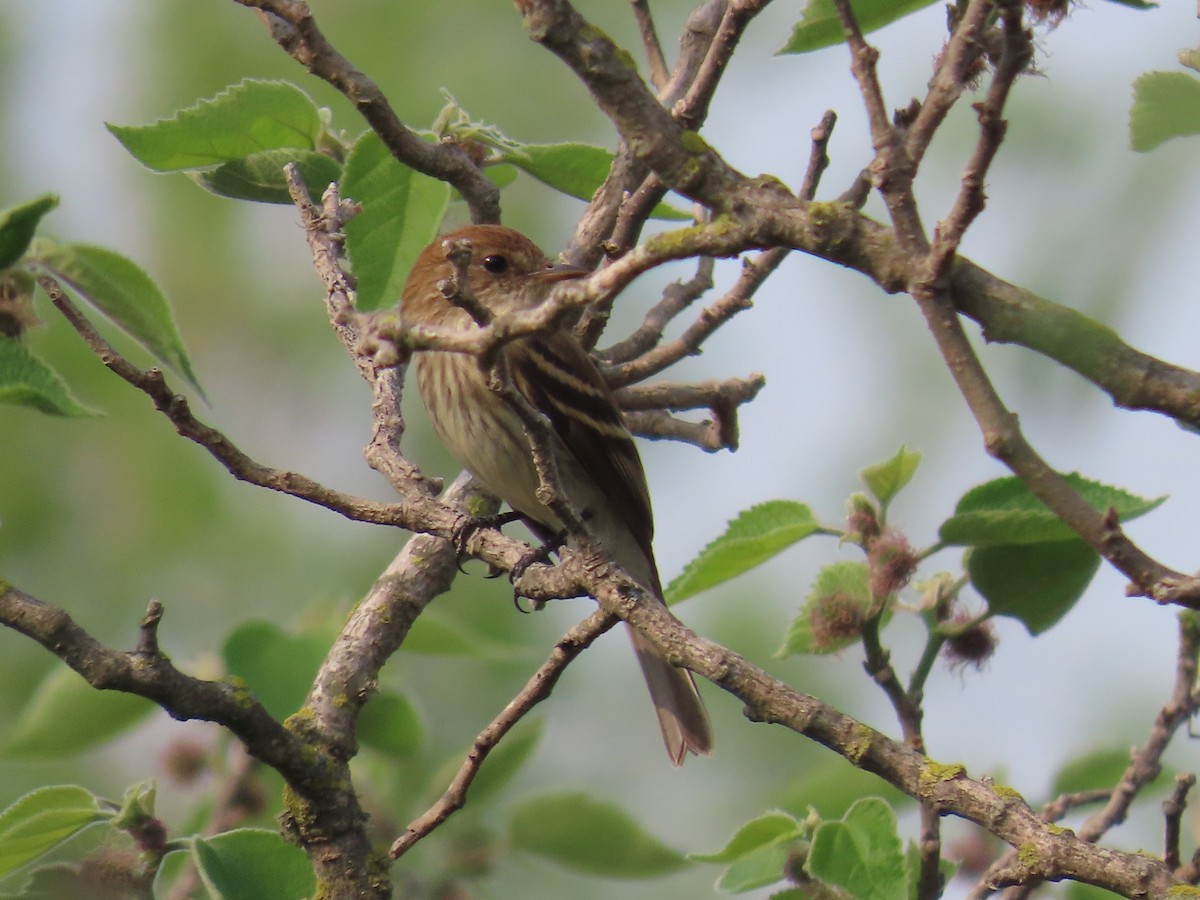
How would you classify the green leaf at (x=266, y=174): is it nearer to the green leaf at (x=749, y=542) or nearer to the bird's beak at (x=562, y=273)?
the bird's beak at (x=562, y=273)

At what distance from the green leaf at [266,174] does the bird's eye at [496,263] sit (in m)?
1.42

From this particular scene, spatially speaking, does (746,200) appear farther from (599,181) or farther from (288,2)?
(599,181)

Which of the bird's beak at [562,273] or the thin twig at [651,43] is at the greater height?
the thin twig at [651,43]

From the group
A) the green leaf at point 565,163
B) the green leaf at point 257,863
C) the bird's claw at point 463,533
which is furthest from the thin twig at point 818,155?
the green leaf at point 257,863

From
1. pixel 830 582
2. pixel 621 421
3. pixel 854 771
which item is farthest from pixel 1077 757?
pixel 621 421

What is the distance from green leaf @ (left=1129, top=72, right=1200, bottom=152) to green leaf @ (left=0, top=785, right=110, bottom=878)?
6.74ft

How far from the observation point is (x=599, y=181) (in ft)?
11.7

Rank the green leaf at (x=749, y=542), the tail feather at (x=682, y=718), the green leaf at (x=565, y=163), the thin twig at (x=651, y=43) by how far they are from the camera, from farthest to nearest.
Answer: the tail feather at (x=682, y=718) → the thin twig at (x=651, y=43) → the green leaf at (x=565, y=163) → the green leaf at (x=749, y=542)

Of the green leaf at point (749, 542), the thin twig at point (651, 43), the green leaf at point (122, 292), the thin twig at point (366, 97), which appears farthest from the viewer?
the thin twig at point (651, 43)

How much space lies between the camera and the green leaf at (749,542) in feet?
10.2

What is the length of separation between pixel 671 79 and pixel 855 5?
2.08m

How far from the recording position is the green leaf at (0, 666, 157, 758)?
3375 mm

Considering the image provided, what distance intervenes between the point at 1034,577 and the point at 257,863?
1.74m

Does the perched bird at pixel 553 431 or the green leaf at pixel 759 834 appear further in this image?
the perched bird at pixel 553 431
